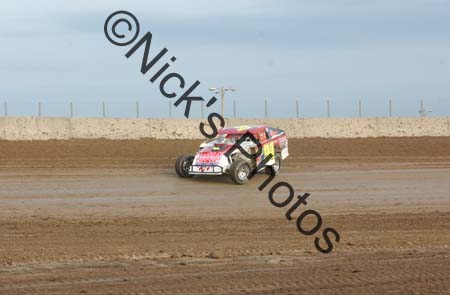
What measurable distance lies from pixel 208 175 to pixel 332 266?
11.6 meters

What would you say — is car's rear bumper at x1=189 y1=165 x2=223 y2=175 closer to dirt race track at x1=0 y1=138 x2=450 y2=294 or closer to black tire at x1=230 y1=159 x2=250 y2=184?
dirt race track at x1=0 y1=138 x2=450 y2=294

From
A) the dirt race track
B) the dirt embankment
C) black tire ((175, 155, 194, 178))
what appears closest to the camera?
the dirt race track

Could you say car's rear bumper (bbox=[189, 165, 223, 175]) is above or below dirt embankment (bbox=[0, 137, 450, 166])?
above

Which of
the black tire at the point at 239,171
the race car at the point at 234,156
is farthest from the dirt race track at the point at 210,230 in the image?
the race car at the point at 234,156

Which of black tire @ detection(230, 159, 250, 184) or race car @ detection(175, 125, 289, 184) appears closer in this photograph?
black tire @ detection(230, 159, 250, 184)

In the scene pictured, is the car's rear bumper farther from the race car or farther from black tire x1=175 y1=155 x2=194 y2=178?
black tire x1=175 y1=155 x2=194 y2=178

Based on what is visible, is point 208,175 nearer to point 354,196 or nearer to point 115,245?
point 354,196

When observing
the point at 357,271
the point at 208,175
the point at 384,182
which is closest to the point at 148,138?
the point at 208,175

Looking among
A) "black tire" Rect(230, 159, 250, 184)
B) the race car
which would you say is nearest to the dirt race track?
"black tire" Rect(230, 159, 250, 184)

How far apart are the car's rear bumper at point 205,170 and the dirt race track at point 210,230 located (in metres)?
0.29

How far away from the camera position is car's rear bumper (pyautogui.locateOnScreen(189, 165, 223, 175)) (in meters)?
19.7

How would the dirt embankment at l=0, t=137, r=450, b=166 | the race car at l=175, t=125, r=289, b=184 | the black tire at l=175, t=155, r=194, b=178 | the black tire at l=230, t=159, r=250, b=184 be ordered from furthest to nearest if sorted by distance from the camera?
the dirt embankment at l=0, t=137, r=450, b=166, the black tire at l=175, t=155, r=194, b=178, the race car at l=175, t=125, r=289, b=184, the black tire at l=230, t=159, r=250, b=184

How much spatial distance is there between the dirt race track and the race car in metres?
0.34

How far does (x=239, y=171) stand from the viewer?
19516 mm
